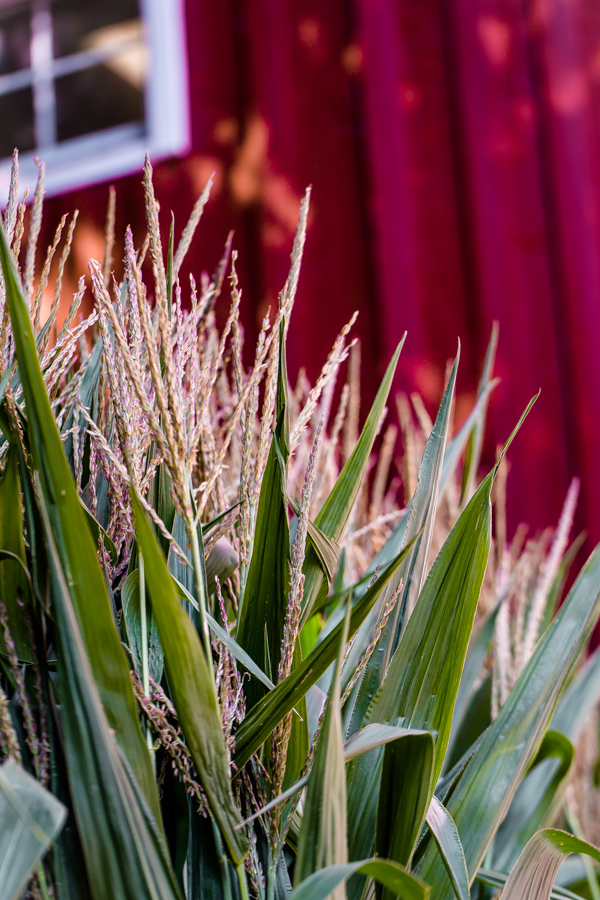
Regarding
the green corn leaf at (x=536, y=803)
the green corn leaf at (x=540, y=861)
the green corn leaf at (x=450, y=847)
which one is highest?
the green corn leaf at (x=450, y=847)

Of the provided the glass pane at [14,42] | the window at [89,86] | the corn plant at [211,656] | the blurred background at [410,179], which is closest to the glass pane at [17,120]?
the window at [89,86]

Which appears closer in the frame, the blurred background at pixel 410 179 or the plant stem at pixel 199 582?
the plant stem at pixel 199 582

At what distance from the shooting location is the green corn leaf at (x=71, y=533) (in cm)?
21

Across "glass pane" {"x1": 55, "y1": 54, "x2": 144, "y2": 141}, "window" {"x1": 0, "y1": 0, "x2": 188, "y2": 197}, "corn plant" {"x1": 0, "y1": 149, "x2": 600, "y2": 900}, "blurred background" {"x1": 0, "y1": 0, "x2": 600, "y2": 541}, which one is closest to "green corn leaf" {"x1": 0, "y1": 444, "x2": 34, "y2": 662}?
"corn plant" {"x1": 0, "y1": 149, "x2": 600, "y2": 900}

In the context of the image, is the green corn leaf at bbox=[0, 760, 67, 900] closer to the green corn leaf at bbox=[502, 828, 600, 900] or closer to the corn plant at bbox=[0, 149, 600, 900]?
the corn plant at bbox=[0, 149, 600, 900]

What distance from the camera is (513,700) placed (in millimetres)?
301

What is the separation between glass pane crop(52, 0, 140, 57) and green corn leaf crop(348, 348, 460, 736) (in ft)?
8.27

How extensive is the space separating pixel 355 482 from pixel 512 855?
9.5 inches

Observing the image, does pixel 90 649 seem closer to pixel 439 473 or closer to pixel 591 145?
pixel 439 473

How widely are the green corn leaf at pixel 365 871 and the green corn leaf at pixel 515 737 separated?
0.08 m

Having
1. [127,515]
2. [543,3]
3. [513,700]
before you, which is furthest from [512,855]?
[543,3]

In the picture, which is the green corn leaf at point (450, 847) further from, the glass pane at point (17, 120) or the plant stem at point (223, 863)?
the glass pane at point (17, 120)

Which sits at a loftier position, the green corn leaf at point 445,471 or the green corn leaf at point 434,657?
the green corn leaf at point 445,471

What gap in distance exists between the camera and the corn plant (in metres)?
0.21
